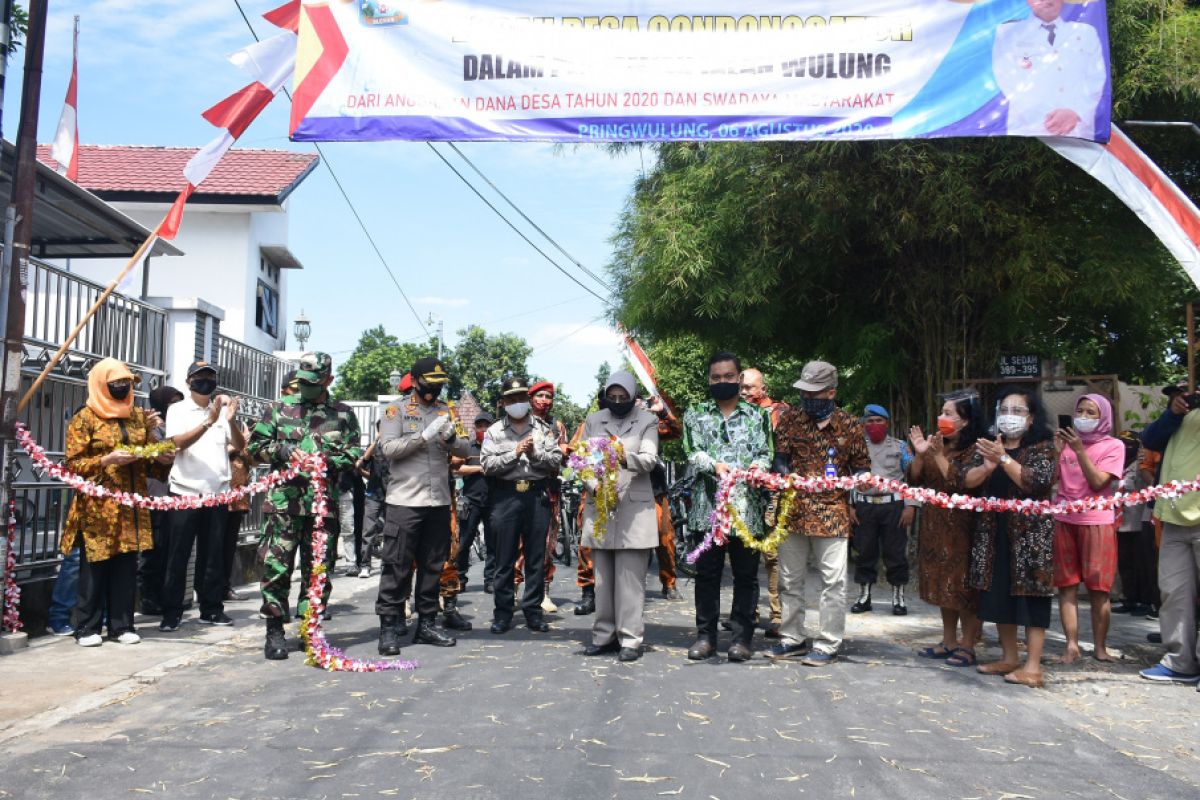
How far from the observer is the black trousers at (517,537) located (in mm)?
7776

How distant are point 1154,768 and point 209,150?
23.0ft

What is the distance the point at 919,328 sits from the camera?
481 inches

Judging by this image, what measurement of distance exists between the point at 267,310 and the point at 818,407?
88.3 feet

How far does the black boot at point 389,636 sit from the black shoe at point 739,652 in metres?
2.27

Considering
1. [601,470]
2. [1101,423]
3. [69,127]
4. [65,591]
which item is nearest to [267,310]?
[69,127]

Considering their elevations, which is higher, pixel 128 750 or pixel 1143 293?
pixel 1143 293

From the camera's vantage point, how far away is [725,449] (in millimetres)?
6902

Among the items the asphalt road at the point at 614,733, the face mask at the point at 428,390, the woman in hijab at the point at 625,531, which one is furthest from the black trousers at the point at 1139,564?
the face mask at the point at 428,390

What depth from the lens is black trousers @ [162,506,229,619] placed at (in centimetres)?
782

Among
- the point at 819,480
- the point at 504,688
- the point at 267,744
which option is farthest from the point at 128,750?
the point at 819,480

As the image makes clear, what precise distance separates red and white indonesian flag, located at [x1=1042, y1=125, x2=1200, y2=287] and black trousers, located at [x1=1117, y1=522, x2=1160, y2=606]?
11.9ft

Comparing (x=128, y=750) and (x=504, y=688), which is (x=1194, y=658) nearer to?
(x=504, y=688)

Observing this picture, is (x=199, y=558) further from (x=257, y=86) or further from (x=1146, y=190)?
(x=1146, y=190)

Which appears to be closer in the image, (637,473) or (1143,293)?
(637,473)
